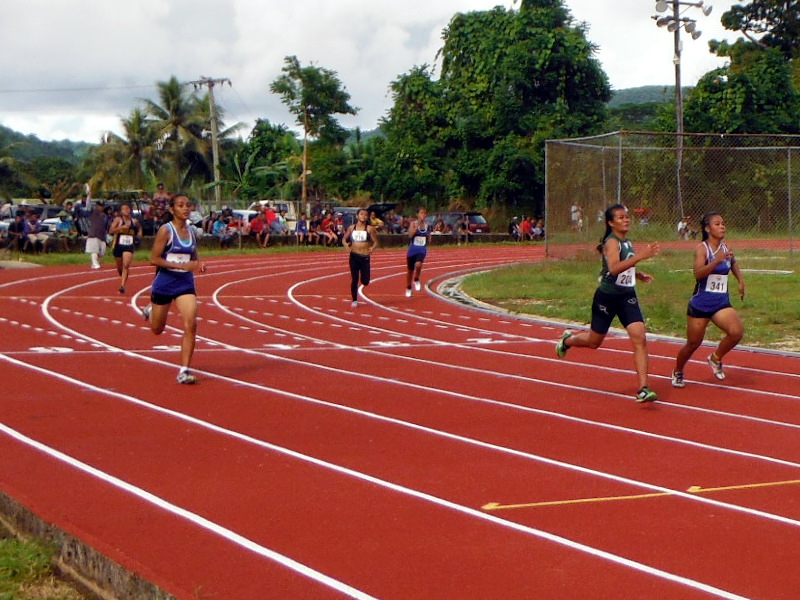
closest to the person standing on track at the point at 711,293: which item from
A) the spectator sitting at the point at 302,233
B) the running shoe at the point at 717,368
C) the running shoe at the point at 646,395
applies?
the running shoe at the point at 717,368

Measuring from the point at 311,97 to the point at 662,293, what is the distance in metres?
36.9

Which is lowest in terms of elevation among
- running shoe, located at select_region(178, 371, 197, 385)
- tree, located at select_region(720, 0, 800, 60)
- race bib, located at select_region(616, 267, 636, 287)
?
running shoe, located at select_region(178, 371, 197, 385)

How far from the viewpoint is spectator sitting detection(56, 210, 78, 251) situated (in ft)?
109

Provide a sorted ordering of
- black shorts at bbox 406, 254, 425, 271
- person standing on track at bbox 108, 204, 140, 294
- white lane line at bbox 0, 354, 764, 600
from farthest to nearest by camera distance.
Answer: person standing on track at bbox 108, 204, 140, 294
black shorts at bbox 406, 254, 425, 271
white lane line at bbox 0, 354, 764, 600

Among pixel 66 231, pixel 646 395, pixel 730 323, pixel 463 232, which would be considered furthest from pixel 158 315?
pixel 463 232

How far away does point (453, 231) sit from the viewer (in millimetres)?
45000

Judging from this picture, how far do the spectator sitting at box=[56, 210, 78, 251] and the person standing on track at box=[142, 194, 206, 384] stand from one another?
23025 mm

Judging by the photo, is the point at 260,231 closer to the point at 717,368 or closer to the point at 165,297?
the point at 165,297

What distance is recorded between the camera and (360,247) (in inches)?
779

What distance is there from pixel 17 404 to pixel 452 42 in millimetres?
47750

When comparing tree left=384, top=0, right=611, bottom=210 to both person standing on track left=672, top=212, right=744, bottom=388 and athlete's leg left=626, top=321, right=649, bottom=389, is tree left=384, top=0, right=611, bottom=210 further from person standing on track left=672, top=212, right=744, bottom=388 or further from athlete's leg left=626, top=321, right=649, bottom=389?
athlete's leg left=626, top=321, right=649, bottom=389

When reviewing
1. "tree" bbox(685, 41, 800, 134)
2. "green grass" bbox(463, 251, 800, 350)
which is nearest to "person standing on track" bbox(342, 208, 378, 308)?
"green grass" bbox(463, 251, 800, 350)

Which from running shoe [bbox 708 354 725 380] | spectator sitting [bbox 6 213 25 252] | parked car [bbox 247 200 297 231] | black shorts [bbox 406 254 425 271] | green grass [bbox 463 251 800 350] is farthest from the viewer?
parked car [bbox 247 200 297 231]

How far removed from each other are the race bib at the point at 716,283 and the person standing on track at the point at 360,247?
947 cm
